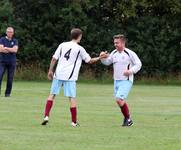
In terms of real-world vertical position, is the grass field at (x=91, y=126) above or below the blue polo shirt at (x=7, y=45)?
below

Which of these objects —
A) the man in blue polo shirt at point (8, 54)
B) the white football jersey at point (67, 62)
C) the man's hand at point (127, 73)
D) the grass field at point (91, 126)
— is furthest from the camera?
the man in blue polo shirt at point (8, 54)

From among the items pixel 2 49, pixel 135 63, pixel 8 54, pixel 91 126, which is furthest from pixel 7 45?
pixel 91 126

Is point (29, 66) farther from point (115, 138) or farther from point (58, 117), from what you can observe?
point (115, 138)

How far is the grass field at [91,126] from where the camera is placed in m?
11.4

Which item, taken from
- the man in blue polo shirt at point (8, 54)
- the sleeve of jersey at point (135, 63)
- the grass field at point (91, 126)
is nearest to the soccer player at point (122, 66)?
the sleeve of jersey at point (135, 63)

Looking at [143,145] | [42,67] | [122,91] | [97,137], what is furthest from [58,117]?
[42,67]

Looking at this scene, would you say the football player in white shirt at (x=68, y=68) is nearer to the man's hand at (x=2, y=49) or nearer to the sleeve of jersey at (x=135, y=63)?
the sleeve of jersey at (x=135, y=63)

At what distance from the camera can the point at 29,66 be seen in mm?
37406

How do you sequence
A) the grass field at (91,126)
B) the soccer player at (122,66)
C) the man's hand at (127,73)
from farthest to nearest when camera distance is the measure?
the soccer player at (122,66)
the man's hand at (127,73)
the grass field at (91,126)

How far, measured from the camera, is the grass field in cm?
1138

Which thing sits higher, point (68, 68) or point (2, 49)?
point (68, 68)

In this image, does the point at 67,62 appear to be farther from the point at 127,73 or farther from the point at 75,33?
the point at 127,73

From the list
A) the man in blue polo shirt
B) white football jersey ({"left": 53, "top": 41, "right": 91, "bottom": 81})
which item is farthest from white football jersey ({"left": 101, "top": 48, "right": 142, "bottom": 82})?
the man in blue polo shirt

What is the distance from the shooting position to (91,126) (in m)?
14.4
